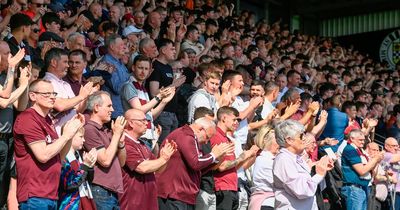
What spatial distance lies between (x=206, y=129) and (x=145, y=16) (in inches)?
218

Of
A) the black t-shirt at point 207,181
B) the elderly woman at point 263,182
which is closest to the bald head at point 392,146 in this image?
the elderly woman at point 263,182

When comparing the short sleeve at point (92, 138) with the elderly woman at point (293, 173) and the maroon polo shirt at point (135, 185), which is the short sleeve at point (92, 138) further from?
the elderly woman at point (293, 173)

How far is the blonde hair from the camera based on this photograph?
7599 mm

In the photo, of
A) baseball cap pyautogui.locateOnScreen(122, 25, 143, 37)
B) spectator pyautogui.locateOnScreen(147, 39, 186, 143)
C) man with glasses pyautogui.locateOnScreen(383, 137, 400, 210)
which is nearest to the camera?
spectator pyautogui.locateOnScreen(147, 39, 186, 143)

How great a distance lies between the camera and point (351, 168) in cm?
932

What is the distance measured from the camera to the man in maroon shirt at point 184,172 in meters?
6.72

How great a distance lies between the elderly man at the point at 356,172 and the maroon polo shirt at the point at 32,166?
16.0 feet

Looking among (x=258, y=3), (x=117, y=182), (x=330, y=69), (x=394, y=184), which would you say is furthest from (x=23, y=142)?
(x=258, y=3)

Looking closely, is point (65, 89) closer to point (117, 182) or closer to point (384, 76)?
point (117, 182)

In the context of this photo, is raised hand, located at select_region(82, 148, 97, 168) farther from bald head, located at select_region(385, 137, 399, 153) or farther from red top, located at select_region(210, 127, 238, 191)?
bald head, located at select_region(385, 137, 399, 153)

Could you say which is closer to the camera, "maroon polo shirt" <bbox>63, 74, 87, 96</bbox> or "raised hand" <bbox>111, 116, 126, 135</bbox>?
"raised hand" <bbox>111, 116, 126, 135</bbox>

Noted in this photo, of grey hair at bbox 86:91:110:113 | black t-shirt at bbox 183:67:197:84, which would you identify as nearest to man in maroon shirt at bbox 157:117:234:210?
grey hair at bbox 86:91:110:113

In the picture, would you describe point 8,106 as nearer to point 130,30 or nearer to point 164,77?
point 164,77

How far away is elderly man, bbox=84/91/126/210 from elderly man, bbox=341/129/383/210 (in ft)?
13.4
